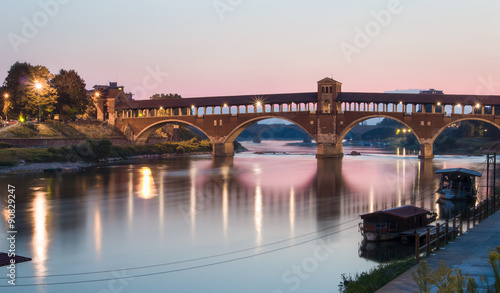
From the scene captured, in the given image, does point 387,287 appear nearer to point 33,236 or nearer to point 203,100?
point 33,236

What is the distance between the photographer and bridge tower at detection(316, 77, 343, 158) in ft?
270

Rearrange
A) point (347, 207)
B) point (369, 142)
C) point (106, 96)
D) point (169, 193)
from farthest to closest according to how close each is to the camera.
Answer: point (369, 142)
point (106, 96)
point (169, 193)
point (347, 207)

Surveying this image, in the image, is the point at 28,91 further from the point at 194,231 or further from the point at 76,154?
the point at 194,231

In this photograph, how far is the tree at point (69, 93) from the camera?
87250mm

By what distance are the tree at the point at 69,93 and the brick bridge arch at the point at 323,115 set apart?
10297 millimetres

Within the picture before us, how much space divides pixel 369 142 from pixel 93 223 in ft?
531

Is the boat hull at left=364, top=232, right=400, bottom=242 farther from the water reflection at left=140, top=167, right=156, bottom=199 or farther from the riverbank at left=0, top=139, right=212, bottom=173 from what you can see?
the riverbank at left=0, top=139, right=212, bottom=173

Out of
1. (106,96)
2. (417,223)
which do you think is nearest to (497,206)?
(417,223)

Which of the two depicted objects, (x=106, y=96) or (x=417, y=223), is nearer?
(x=417, y=223)

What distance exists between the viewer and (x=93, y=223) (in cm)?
2923

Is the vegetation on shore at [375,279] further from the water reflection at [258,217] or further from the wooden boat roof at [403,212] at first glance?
the water reflection at [258,217]

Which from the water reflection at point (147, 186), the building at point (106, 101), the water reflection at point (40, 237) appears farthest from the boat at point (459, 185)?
the building at point (106, 101)

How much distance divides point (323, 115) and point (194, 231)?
192 feet

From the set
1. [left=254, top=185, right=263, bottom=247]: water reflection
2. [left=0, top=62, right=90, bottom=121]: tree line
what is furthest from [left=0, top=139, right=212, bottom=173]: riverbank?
[left=254, top=185, right=263, bottom=247]: water reflection
